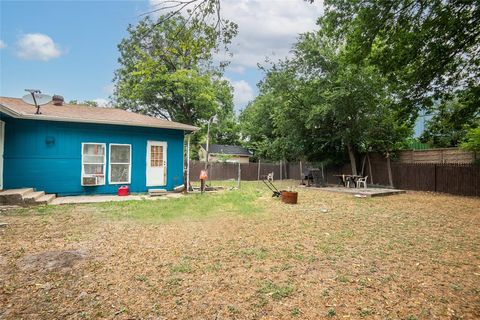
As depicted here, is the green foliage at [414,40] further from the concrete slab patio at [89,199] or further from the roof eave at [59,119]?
the concrete slab patio at [89,199]

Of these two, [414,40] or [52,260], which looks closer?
[52,260]

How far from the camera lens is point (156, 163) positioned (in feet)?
37.1

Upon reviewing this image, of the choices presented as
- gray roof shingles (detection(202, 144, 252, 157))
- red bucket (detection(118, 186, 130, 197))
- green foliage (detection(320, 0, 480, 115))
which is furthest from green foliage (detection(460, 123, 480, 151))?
gray roof shingles (detection(202, 144, 252, 157))

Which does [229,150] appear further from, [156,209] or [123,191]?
[156,209]

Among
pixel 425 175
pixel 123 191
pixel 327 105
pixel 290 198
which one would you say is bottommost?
pixel 290 198

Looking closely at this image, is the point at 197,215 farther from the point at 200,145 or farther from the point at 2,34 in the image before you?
the point at 200,145

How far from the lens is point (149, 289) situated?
3.07 m

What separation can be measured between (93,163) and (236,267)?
329 inches

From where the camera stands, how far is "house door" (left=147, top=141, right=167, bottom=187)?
1113 centimetres

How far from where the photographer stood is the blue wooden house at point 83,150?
9.04 metres

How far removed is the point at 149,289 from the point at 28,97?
28.9ft

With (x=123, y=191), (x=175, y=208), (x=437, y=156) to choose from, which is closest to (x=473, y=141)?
(x=437, y=156)

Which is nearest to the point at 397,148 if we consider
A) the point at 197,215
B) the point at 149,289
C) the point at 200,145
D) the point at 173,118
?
the point at 197,215

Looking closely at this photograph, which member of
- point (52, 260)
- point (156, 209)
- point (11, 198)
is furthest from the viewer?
point (156, 209)
